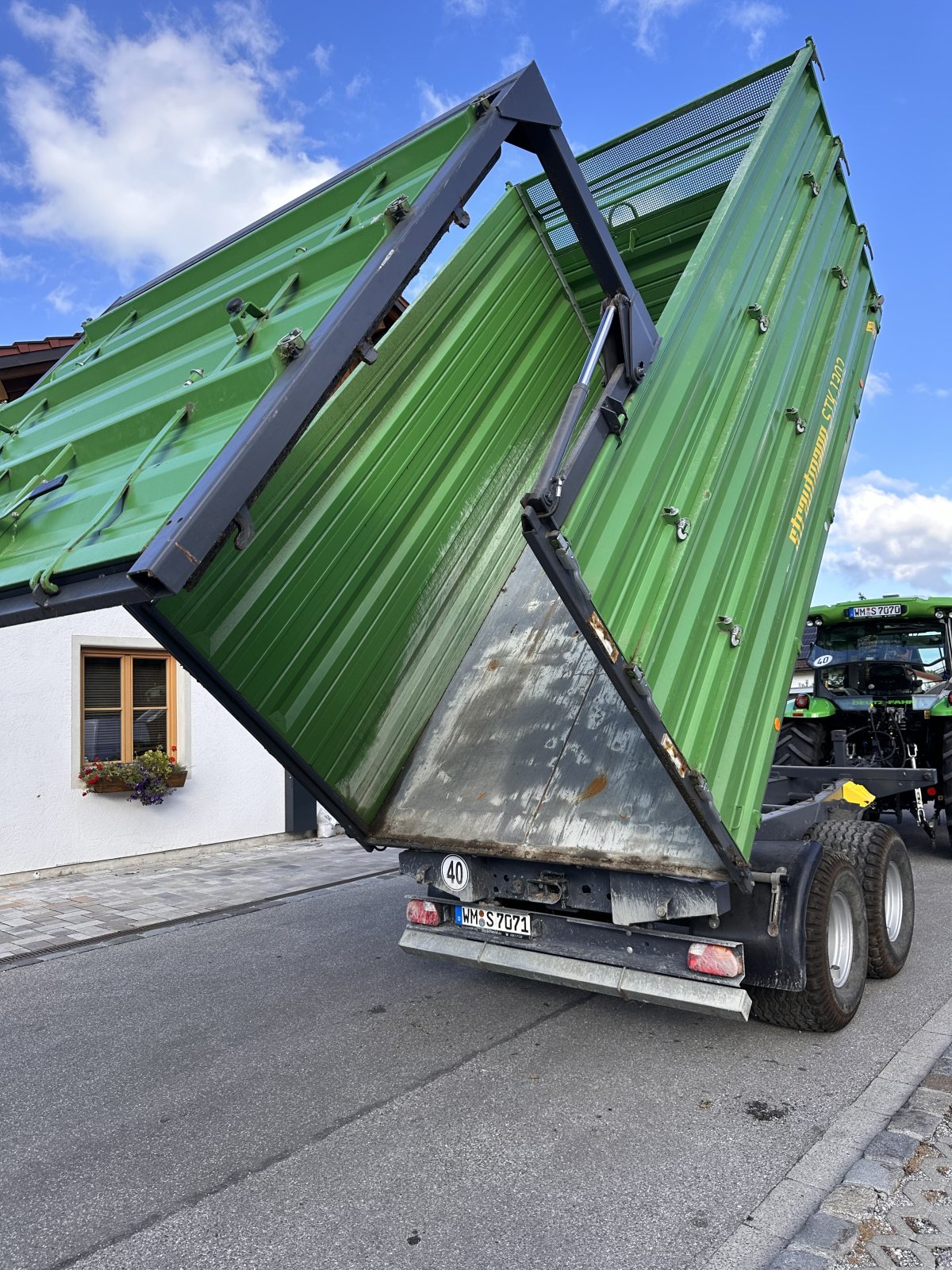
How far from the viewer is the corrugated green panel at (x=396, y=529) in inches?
166

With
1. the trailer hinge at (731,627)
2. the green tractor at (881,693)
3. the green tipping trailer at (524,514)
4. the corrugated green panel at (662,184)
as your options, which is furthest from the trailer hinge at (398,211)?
the green tractor at (881,693)

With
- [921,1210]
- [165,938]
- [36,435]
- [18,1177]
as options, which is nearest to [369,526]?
[36,435]

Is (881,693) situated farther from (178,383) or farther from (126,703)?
(126,703)

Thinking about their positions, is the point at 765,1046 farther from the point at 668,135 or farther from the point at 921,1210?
the point at 668,135

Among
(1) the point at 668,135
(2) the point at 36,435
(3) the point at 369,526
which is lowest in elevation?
(3) the point at 369,526

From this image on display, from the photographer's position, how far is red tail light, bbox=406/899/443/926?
452cm

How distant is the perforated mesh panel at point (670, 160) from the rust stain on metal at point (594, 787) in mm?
3271

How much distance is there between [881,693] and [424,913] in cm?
616

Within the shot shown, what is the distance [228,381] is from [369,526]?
5.87 ft

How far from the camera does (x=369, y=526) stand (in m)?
4.63

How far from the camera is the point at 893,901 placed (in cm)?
517

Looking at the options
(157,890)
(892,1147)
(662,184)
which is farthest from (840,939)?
(157,890)

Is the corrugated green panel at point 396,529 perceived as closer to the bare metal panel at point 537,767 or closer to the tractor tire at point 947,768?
the bare metal panel at point 537,767

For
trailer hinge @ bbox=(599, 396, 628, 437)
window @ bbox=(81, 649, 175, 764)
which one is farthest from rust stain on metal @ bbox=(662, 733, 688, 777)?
window @ bbox=(81, 649, 175, 764)
